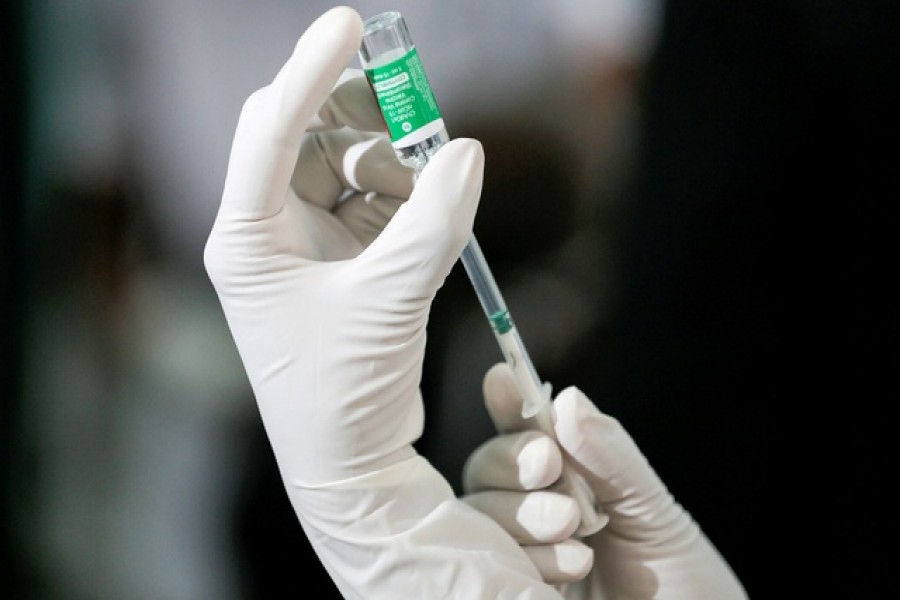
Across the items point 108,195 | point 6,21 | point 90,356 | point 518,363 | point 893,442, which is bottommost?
point 893,442

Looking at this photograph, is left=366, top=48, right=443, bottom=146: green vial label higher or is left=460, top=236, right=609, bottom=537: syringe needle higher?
left=366, top=48, right=443, bottom=146: green vial label

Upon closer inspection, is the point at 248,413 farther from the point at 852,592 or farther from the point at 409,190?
the point at 852,592

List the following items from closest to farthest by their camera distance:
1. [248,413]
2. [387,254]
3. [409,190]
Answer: [387,254], [409,190], [248,413]

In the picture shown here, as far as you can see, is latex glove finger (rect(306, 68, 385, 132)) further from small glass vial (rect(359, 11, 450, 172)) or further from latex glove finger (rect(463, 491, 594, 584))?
latex glove finger (rect(463, 491, 594, 584))

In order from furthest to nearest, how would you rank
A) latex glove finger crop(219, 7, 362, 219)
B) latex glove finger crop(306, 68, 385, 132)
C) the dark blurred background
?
the dark blurred background < latex glove finger crop(306, 68, 385, 132) < latex glove finger crop(219, 7, 362, 219)

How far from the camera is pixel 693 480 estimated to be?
109 cm

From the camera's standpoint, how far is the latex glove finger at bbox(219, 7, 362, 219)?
69cm

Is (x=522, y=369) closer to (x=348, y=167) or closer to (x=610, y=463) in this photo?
(x=610, y=463)

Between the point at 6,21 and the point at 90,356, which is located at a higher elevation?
the point at 6,21

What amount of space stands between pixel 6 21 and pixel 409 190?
1.76 feet

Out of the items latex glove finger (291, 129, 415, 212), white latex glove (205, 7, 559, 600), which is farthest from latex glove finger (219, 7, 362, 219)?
latex glove finger (291, 129, 415, 212)

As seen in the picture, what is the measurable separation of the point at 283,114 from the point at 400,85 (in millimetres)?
112

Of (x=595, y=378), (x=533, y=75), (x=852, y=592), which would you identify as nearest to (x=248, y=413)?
(x=595, y=378)

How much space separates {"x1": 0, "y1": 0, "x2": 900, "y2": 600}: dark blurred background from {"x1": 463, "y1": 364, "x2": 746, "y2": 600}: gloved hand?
12cm
